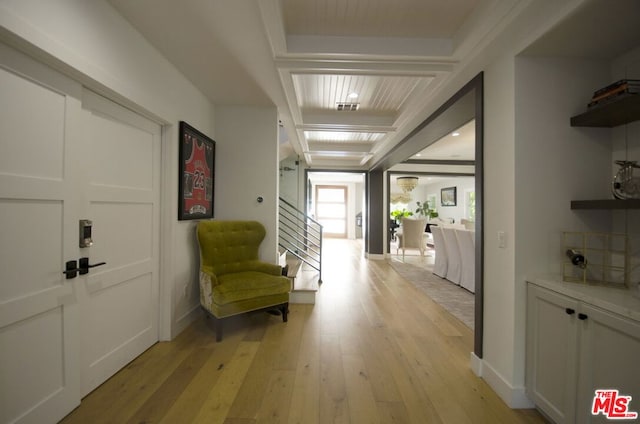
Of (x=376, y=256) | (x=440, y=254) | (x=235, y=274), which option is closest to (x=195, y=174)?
(x=235, y=274)

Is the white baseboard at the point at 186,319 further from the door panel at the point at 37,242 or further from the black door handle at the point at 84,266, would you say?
the black door handle at the point at 84,266

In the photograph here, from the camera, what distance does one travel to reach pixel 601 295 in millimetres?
1302

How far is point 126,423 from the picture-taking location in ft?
4.94

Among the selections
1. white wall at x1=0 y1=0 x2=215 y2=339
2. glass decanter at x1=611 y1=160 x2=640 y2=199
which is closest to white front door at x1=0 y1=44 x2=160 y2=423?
white wall at x1=0 y1=0 x2=215 y2=339

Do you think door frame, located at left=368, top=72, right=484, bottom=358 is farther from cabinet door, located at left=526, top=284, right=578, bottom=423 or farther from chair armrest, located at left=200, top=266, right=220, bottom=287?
chair armrest, located at left=200, top=266, right=220, bottom=287

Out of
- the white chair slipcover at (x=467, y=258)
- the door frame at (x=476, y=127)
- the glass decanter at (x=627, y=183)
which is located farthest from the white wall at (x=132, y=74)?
the white chair slipcover at (x=467, y=258)

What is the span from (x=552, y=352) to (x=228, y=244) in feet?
9.13

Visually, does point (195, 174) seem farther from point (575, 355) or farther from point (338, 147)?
point (338, 147)

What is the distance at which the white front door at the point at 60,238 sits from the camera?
50.3 inches

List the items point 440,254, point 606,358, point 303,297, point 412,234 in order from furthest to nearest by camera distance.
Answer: point 412,234
point 440,254
point 303,297
point 606,358

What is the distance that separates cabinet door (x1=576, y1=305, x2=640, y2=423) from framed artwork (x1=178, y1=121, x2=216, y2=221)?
9.92ft

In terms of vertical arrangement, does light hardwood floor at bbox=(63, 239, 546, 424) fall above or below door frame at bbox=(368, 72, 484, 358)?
below

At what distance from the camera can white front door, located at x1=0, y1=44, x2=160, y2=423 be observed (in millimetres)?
1276

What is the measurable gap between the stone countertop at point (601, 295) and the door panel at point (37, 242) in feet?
9.21
